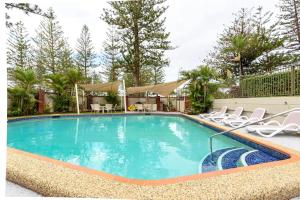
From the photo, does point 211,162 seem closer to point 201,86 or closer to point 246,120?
point 246,120

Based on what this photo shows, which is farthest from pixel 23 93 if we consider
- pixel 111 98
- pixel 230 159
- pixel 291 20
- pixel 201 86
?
pixel 291 20

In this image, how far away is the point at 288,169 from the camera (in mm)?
3039

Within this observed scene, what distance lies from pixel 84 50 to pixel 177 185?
2624cm

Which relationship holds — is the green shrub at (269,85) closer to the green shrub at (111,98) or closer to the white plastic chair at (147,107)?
the white plastic chair at (147,107)

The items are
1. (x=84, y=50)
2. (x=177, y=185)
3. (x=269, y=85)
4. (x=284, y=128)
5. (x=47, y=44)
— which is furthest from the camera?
(x=84, y=50)

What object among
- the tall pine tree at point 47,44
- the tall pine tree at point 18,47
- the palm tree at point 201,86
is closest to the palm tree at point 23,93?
the palm tree at point 201,86

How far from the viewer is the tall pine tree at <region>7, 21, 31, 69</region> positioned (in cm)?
2322

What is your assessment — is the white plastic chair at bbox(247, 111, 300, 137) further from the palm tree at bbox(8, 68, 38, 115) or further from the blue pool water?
the palm tree at bbox(8, 68, 38, 115)

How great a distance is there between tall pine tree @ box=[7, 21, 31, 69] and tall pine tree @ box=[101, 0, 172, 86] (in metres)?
8.17

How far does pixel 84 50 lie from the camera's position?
26984 mm

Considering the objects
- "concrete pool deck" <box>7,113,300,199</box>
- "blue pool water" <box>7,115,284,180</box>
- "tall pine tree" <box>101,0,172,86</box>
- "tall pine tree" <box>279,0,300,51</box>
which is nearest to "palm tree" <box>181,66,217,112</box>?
"blue pool water" <box>7,115,284,180</box>

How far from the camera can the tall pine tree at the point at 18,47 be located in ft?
76.2

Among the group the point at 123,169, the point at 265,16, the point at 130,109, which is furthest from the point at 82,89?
the point at 265,16

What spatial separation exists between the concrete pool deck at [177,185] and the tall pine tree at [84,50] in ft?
81.7
